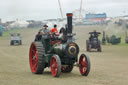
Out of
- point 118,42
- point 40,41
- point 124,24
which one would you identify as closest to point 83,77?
point 40,41

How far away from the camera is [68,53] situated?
35.9 feet

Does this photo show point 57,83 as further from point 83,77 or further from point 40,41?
point 40,41

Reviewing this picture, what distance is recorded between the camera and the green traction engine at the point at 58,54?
1097 cm

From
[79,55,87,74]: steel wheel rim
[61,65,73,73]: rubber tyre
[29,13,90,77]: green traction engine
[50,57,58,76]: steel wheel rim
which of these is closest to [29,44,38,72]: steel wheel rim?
[29,13,90,77]: green traction engine

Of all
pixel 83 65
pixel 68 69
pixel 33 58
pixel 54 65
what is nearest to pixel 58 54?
pixel 54 65

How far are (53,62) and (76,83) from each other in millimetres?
1872

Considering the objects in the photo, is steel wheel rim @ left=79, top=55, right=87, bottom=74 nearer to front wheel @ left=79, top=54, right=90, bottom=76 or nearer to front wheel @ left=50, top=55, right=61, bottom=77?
→ front wheel @ left=79, top=54, right=90, bottom=76

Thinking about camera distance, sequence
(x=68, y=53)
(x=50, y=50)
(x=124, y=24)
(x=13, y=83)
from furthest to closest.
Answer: (x=124, y=24), (x=50, y=50), (x=68, y=53), (x=13, y=83)

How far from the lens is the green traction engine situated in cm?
1097

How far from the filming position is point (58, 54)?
37.5ft

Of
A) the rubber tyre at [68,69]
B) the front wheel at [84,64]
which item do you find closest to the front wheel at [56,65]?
the front wheel at [84,64]

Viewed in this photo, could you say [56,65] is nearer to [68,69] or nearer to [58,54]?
[58,54]

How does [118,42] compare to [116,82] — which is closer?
[116,82]

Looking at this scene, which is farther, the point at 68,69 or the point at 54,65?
the point at 68,69
